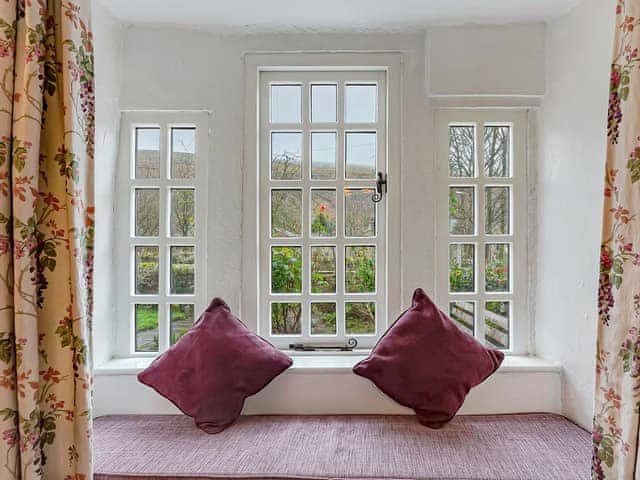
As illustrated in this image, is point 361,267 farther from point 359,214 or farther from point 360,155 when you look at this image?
point 360,155

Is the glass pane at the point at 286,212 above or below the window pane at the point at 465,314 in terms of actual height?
above

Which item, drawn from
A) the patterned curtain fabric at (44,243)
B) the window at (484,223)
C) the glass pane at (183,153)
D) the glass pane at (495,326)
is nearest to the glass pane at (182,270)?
the glass pane at (183,153)

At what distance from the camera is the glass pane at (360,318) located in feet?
6.77

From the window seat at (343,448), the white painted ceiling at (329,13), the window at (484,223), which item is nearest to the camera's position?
the window seat at (343,448)

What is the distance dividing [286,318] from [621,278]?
1.37 meters

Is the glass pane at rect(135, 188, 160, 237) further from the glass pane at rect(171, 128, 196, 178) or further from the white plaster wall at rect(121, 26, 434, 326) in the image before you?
the white plaster wall at rect(121, 26, 434, 326)

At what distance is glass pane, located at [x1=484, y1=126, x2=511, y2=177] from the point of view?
80.6 inches

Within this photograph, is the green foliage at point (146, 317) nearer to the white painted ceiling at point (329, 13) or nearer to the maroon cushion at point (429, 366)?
the maroon cushion at point (429, 366)

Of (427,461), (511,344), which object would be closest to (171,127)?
(427,461)

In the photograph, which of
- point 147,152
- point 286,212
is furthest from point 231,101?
point 286,212

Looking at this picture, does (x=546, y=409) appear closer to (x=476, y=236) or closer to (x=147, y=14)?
(x=476, y=236)

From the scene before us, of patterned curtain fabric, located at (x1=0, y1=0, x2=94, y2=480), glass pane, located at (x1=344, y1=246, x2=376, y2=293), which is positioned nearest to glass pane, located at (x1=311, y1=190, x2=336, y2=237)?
glass pane, located at (x1=344, y1=246, x2=376, y2=293)

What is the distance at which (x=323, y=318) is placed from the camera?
81.5 inches

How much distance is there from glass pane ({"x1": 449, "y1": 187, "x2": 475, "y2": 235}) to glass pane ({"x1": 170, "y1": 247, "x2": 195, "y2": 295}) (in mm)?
1260
